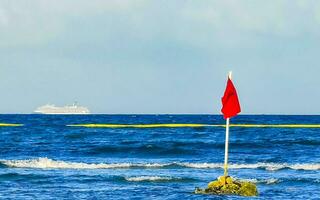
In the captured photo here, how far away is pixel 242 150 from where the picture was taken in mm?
48500

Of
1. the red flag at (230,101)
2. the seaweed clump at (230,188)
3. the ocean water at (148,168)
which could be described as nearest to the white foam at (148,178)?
the ocean water at (148,168)

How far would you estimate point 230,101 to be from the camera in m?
21.4

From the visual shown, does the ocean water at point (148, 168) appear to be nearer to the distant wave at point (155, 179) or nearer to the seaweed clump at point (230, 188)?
the distant wave at point (155, 179)

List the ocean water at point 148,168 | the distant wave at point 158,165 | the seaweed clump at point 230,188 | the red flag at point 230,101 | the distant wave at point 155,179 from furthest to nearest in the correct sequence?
the distant wave at point 158,165 → the distant wave at point 155,179 → the ocean water at point 148,168 → the seaweed clump at point 230,188 → the red flag at point 230,101

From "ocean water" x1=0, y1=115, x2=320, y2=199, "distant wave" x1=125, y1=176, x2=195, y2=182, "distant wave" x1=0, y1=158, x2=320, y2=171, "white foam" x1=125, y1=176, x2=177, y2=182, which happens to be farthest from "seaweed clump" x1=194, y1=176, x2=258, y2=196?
"distant wave" x1=0, y1=158, x2=320, y2=171

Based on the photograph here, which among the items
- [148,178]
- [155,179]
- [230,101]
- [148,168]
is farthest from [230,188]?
[148,168]

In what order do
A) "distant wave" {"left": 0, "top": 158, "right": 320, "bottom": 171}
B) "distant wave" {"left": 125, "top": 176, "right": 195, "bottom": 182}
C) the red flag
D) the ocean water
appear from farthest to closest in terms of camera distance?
"distant wave" {"left": 0, "top": 158, "right": 320, "bottom": 171} < "distant wave" {"left": 125, "top": 176, "right": 195, "bottom": 182} < the ocean water < the red flag

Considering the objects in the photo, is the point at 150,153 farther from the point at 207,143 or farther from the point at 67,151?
the point at 207,143

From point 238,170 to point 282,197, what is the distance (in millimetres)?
10364

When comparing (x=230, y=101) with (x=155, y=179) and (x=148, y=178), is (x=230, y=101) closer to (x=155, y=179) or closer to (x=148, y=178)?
(x=155, y=179)

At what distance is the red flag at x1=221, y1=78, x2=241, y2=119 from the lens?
2131 centimetres

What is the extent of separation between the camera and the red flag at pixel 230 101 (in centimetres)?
2131

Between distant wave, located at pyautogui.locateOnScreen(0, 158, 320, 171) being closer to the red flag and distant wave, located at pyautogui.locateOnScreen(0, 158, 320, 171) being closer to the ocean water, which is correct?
the ocean water

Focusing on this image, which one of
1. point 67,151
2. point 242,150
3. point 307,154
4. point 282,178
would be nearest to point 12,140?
point 67,151
